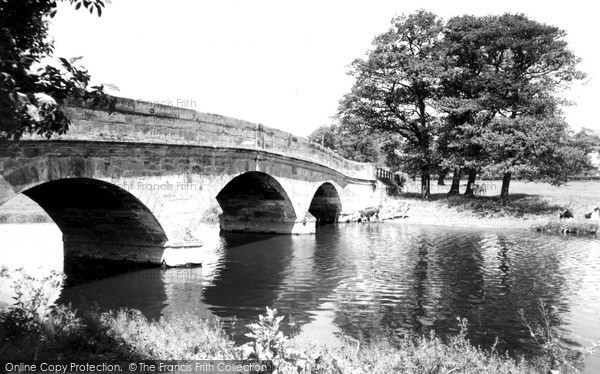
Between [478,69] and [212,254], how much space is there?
80.4ft

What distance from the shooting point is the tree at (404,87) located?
108 ft

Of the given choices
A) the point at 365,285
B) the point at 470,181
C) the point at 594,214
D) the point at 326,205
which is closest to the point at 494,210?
the point at 470,181

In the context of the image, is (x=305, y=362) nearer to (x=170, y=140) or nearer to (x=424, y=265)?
(x=170, y=140)

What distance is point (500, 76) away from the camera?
2995 cm

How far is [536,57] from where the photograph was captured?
97.2ft

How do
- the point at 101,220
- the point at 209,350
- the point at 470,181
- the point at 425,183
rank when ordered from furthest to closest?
the point at 425,183
the point at 470,181
the point at 101,220
the point at 209,350

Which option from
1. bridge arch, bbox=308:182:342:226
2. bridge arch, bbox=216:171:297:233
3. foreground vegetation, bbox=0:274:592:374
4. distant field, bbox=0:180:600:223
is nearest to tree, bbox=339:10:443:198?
distant field, bbox=0:180:600:223

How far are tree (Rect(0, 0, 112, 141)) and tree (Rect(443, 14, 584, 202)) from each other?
27.3 metres

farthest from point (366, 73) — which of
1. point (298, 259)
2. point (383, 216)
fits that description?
point (298, 259)

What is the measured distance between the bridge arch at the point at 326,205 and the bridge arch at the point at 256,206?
5.31 metres

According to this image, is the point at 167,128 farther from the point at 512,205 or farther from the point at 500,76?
the point at 512,205

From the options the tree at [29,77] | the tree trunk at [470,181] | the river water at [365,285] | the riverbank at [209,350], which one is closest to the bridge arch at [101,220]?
the river water at [365,285]

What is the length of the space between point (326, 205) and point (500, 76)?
13.9 metres

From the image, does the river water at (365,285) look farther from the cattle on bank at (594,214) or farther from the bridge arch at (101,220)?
the cattle on bank at (594,214)
